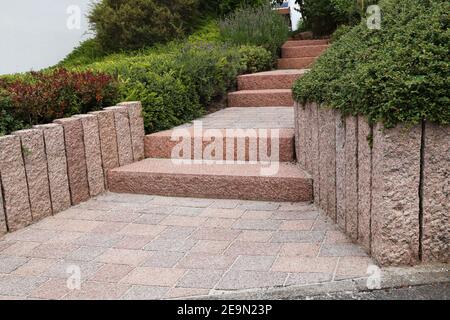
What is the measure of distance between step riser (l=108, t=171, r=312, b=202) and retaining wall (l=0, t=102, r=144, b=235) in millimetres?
269

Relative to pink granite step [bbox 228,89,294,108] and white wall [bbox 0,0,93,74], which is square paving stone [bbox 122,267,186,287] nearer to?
pink granite step [bbox 228,89,294,108]

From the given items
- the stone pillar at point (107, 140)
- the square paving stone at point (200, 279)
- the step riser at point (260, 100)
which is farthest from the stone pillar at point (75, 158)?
the step riser at point (260, 100)

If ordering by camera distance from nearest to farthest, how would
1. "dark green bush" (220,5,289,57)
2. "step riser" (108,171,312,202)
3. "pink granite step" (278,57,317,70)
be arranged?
"step riser" (108,171,312,202), "pink granite step" (278,57,317,70), "dark green bush" (220,5,289,57)

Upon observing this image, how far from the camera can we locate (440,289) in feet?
8.93

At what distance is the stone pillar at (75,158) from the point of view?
4555mm

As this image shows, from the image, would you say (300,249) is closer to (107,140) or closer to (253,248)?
(253,248)

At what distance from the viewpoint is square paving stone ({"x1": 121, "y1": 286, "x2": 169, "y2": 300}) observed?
2.88 metres

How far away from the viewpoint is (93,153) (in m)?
4.85

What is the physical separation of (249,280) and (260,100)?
4.66m

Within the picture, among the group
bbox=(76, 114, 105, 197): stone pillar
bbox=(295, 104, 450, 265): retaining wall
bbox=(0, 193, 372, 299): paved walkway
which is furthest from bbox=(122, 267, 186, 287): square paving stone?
bbox=(76, 114, 105, 197): stone pillar

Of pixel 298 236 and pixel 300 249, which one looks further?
pixel 298 236

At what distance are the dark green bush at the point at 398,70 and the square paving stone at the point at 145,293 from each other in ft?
4.92

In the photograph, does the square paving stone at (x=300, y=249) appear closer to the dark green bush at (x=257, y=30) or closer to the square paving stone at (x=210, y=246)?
the square paving stone at (x=210, y=246)

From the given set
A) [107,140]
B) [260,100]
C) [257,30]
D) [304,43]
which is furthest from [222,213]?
[304,43]
